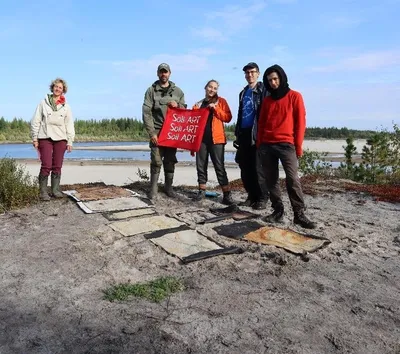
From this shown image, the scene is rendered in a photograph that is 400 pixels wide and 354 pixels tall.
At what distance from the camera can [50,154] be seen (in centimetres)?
679

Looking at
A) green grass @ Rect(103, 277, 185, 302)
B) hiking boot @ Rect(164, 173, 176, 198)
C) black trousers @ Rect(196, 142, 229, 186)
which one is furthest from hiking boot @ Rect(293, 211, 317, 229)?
hiking boot @ Rect(164, 173, 176, 198)

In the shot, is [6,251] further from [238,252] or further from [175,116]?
[175,116]

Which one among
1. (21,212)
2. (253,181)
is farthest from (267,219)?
(21,212)

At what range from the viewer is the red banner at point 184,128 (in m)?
6.69

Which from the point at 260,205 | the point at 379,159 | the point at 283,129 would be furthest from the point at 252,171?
the point at 379,159

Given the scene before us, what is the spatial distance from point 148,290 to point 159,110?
4168mm

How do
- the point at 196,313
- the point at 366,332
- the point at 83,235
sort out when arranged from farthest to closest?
the point at 83,235
the point at 196,313
the point at 366,332

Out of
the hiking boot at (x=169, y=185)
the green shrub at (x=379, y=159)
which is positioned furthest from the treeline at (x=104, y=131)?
the hiking boot at (x=169, y=185)

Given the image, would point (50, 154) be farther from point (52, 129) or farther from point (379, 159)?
point (379, 159)

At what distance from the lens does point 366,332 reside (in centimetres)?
289

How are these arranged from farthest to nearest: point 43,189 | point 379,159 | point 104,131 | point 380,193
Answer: point 104,131, point 379,159, point 380,193, point 43,189

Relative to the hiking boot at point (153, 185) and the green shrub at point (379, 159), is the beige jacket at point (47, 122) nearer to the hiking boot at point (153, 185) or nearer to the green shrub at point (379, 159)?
the hiking boot at point (153, 185)

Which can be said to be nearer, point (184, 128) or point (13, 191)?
point (13, 191)

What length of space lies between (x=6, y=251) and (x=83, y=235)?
92 cm
